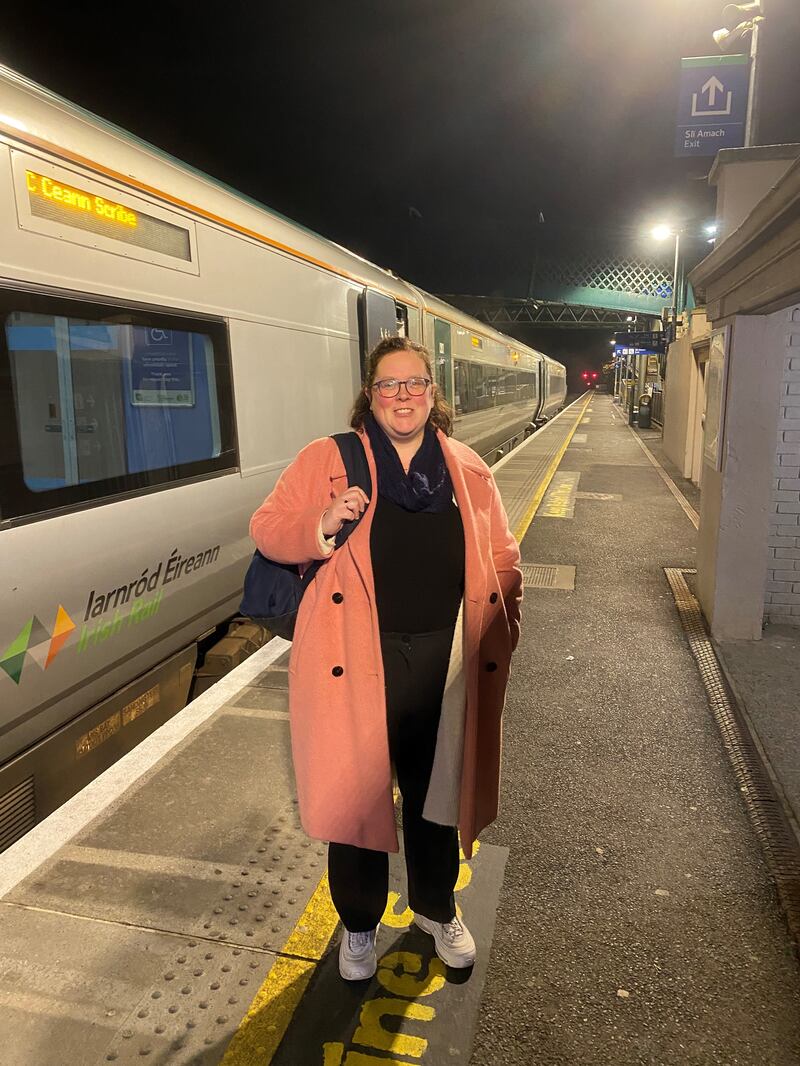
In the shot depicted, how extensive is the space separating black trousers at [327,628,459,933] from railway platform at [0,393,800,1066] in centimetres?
23

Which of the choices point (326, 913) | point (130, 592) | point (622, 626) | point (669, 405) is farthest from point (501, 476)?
point (326, 913)

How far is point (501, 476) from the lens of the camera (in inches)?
526

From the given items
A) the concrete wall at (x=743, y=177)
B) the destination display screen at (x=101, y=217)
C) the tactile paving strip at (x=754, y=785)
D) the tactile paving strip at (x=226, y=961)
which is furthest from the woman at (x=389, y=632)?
the concrete wall at (x=743, y=177)

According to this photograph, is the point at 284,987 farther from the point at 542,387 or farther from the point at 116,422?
the point at 542,387

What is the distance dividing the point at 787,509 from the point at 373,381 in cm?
426

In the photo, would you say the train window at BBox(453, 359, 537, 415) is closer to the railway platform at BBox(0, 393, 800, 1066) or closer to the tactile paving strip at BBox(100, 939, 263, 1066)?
the railway platform at BBox(0, 393, 800, 1066)

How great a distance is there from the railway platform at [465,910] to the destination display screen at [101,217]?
7.87 feet

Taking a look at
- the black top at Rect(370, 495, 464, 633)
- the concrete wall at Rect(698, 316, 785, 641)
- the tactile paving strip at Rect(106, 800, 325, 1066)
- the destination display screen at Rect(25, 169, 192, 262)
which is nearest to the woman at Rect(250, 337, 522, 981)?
the black top at Rect(370, 495, 464, 633)

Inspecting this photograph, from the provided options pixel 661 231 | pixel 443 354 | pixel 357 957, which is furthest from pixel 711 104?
pixel 661 231

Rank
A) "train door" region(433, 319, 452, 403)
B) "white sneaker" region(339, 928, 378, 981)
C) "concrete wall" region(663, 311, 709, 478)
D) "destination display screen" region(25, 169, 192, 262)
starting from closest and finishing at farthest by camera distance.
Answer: "white sneaker" region(339, 928, 378, 981)
"destination display screen" region(25, 169, 192, 262)
"train door" region(433, 319, 452, 403)
"concrete wall" region(663, 311, 709, 478)

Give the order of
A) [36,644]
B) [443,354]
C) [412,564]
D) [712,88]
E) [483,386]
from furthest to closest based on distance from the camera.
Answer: [483,386]
[443,354]
[712,88]
[36,644]
[412,564]

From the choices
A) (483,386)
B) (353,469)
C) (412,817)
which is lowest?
(412,817)

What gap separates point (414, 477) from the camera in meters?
2.14

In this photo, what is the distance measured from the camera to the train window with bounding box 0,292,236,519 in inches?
115
